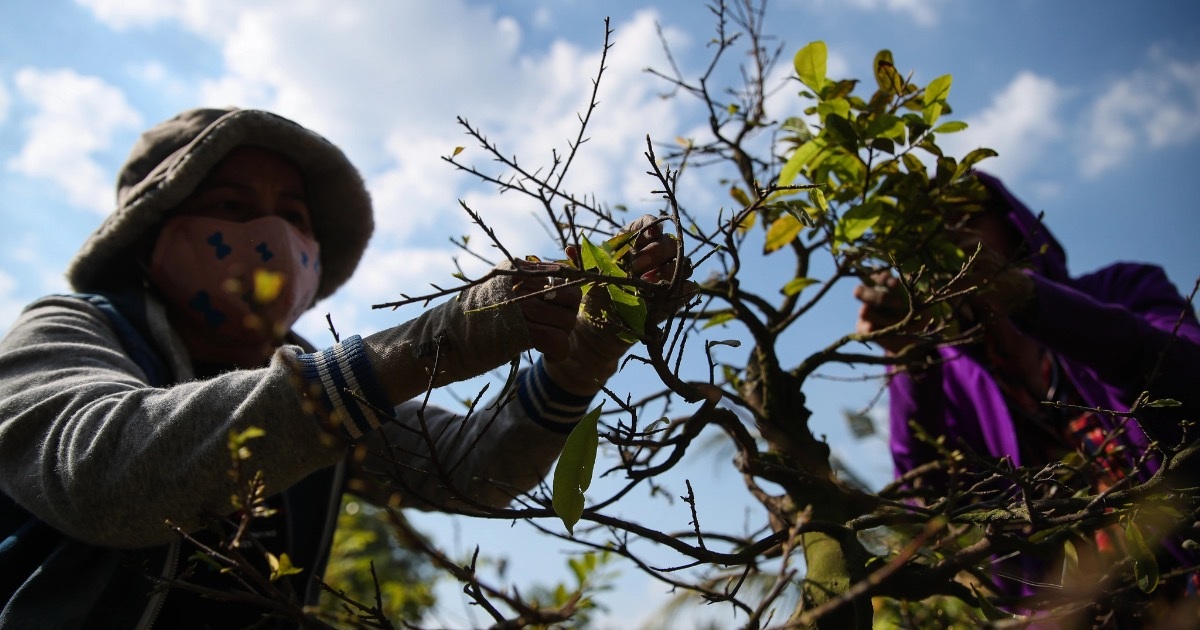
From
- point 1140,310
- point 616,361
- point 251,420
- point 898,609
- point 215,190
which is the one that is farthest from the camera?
point 215,190

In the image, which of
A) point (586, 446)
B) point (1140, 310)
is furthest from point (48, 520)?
point (1140, 310)

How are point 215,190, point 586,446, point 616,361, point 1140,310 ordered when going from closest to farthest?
point 586,446 → point 616,361 → point 1140,310 → point 215,190

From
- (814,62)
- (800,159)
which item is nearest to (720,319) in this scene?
(800,159)

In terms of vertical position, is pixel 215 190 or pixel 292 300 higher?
pixel 215 190

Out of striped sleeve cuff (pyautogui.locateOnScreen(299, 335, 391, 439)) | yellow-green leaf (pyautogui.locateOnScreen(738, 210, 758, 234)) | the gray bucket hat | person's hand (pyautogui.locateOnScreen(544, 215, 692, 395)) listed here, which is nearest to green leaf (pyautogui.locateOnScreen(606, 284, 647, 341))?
person's hand (pyautogui.locateOnScreen(544, 215, 692, 395))

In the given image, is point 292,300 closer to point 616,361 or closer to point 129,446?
point 129,446

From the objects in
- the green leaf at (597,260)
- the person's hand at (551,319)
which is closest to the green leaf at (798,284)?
the person's hand at (551,319)

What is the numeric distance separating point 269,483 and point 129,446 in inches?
8.6

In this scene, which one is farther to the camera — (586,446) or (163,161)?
(163,161)

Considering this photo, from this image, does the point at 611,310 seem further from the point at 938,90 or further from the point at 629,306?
the point at 938,90

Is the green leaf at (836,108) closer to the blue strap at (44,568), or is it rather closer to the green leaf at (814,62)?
the green leaf at (814,62)

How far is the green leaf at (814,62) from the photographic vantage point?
1.41 m

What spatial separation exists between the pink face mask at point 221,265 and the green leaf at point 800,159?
1220 mm

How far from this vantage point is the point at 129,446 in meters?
1.16
